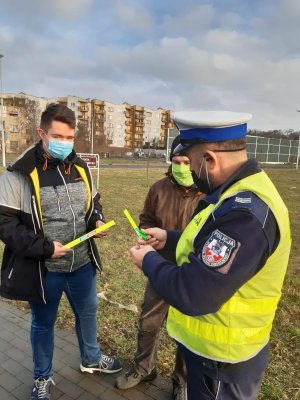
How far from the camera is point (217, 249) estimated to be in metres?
1.31

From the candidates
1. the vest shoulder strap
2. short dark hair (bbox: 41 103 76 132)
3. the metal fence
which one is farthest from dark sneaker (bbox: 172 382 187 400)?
the metal fence

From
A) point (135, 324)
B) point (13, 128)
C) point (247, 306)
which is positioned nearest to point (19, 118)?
point (13, 128)

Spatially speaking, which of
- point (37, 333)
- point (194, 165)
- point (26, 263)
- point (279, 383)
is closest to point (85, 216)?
point (26, 263)

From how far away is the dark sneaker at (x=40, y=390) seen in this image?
107 inches

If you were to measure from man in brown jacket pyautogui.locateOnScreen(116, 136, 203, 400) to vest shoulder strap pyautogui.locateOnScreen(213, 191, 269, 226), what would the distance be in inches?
54.0

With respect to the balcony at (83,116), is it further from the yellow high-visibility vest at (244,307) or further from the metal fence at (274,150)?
the yellow high-visibility vest at (244,307)

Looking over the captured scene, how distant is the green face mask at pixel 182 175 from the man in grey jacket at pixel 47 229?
0.75 m

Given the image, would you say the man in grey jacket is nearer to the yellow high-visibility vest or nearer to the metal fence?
the yellow high-visibility vest

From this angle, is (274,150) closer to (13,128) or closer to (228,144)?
(13,128)

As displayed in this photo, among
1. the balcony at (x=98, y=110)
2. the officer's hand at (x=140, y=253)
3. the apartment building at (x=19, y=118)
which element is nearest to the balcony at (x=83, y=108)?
the balcony at (x=98, y=110)

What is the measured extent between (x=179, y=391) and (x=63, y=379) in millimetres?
1071

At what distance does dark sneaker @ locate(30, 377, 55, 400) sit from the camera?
273 cm

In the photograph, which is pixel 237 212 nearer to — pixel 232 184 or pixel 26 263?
pixel 232 184

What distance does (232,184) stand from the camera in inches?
57.9
